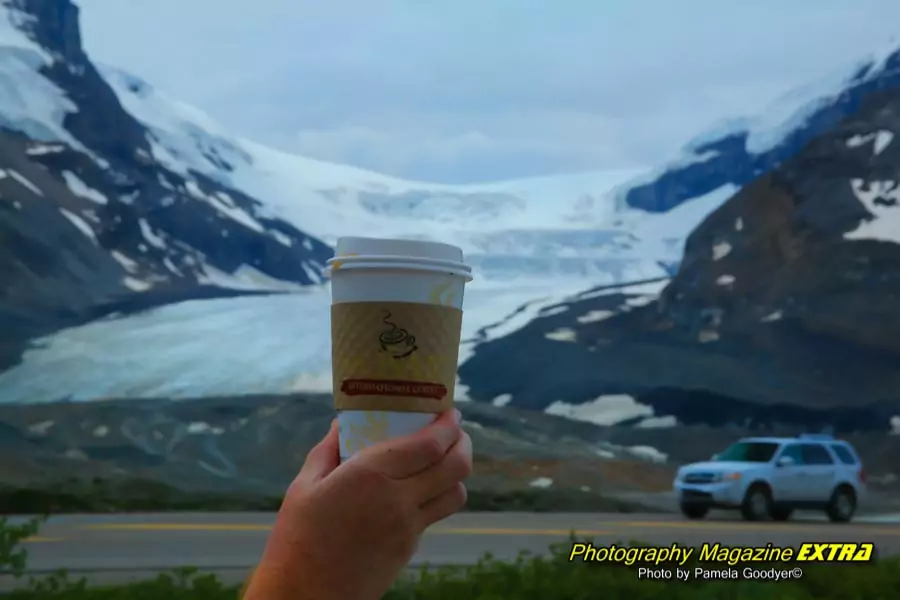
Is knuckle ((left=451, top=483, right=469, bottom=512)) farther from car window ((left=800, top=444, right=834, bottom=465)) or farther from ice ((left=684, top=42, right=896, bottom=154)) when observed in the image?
ice ((left=684, top=42, right=896, bottom=154))

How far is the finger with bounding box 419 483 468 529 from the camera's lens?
4.57 feet

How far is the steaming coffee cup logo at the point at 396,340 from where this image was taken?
1406 mm

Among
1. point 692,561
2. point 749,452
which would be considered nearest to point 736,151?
point 749,452

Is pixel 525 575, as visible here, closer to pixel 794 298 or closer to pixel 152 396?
pixel 152 396

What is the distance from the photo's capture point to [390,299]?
142 centimetres

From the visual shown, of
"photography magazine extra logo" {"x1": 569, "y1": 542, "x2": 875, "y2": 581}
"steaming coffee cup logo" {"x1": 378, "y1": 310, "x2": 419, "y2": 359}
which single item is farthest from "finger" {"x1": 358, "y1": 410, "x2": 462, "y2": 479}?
"photography magazine extra logo" {"x1": 569, "y1": 542, "x2": 875, "y2": 581}

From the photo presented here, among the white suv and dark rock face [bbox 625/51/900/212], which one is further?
dark rock face [bbox 625/51/900/212]

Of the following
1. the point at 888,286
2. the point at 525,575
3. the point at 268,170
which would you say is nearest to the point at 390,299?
the point at 525,575

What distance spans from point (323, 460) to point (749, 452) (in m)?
9.62

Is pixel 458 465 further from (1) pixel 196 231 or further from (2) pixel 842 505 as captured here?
(1) pixel 196 231

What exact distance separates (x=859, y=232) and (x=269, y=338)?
Result: 6585mm

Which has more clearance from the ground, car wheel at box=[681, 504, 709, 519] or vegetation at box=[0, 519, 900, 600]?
vegetation at box=[0, 519, 900, 600]

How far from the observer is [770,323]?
11.6 meters

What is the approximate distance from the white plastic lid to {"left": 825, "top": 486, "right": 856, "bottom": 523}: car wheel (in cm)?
992
